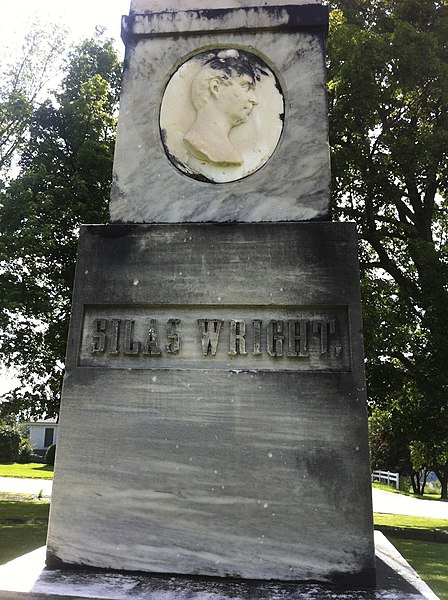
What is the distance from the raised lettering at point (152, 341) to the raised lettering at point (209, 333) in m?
0.24

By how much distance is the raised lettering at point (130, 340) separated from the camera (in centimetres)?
308

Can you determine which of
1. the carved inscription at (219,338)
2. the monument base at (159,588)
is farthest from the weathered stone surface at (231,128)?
the monument base at (159,588)

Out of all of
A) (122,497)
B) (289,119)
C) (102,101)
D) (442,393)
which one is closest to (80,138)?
(102,101)

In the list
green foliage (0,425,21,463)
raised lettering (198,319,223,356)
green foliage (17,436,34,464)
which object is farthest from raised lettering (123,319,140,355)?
green foliage (17,436,34,464)

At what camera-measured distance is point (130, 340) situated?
3105 millimetres

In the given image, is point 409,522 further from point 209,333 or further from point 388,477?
point 388,477

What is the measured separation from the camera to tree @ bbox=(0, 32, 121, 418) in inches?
463

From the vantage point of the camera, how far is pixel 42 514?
13.0m

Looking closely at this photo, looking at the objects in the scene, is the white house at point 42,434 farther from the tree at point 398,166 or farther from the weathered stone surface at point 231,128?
the weathered stone surface at point 231,128

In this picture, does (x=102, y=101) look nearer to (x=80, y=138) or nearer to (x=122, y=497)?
(x=80, y=138)

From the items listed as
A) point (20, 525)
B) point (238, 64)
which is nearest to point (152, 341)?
point (238, 64)

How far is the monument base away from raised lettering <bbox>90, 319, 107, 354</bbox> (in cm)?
110

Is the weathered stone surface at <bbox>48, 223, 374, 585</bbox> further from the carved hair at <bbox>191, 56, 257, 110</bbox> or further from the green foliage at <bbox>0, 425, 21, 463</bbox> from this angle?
the green foliage at <bbox>0, 425, 21, 463</bbox>

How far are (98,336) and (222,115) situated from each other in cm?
154
